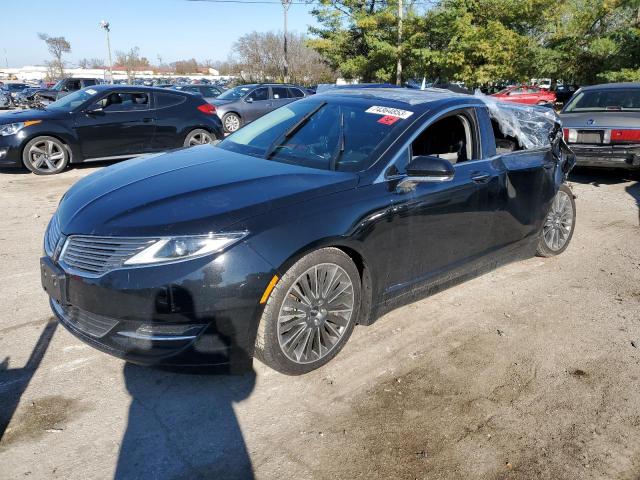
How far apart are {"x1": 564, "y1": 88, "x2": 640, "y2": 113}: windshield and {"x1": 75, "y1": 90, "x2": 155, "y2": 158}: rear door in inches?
309

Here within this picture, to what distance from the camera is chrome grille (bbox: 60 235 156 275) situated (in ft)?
8.57

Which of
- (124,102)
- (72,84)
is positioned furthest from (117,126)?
(72,84)

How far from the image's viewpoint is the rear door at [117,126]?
911cm

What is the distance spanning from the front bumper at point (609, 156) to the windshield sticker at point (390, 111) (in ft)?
19.7

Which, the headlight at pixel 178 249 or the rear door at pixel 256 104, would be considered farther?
the rear door at pixel 256 104

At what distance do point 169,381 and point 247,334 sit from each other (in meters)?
0.69

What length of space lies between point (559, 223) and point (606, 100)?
5010 mm

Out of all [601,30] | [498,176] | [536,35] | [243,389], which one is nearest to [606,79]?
[601,30]

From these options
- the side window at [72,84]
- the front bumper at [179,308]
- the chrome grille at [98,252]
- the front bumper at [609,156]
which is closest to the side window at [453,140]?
the front bumper at [179,308]

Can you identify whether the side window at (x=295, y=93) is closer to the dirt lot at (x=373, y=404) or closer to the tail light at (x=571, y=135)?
the tail light at (x=571, y=135)

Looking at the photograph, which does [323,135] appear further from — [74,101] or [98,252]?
[74,101]

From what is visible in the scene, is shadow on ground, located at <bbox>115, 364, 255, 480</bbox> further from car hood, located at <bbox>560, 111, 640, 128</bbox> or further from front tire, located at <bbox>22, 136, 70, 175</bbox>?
car hood, located at <bbox>560, 111, 640, 128</bbox>

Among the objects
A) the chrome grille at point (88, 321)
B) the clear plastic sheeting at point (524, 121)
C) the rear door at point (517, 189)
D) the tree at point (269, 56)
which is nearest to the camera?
the chrome grille at point (88, 321)

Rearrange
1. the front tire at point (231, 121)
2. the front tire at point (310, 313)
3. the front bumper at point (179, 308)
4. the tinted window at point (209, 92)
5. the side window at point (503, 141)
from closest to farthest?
the front bumper at point (179, 308) < the front tire at point (310, 313) < the side window at point (503, 141) < the front tire at point (231, 121) < the tinted window at point (209, 92)
